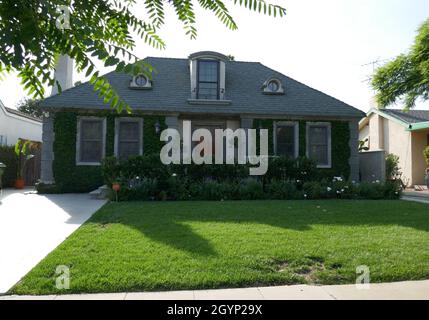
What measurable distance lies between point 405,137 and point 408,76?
17371 mm

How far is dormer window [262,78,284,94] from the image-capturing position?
16.5 m

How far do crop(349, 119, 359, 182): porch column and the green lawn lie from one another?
7969mm

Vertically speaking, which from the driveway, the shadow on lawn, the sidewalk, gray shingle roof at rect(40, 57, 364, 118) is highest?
gray shingle roof at rect(40, 57, 364, 118)

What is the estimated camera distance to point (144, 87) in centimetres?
1553

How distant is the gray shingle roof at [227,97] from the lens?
14789 millimetres

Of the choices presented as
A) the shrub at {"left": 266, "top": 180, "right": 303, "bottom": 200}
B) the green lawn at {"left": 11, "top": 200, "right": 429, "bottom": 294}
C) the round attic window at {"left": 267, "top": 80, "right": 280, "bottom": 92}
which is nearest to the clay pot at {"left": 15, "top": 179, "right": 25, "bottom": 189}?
the green lawn at {"left": 11, "top": 200, "right": 429, "bottom": 294}

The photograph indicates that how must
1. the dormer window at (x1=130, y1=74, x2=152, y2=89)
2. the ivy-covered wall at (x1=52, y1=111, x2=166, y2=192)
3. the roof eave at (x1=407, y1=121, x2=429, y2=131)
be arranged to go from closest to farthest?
the ivy-covered wall at (x1=52, y1=111, x2=166, y2=192), the dormer window at (x1=130, y1=74, x2=152, y2=89), the roof eave at (x1=407, y1=121, x2=429, y2=131)

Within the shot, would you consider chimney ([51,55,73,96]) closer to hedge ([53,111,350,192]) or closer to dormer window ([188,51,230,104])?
hedge ([53,111,350,192])

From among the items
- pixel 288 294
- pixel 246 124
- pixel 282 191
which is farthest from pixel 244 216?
pixel 246 124

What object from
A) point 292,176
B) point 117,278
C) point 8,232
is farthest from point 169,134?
point 117,278

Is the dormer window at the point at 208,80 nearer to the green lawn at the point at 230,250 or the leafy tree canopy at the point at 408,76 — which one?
the green lawn at the point at 230,250

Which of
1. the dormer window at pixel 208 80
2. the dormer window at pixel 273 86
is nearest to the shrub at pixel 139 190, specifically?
Result: the dormer window at pixel 208 80

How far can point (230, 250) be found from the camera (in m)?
5.09
